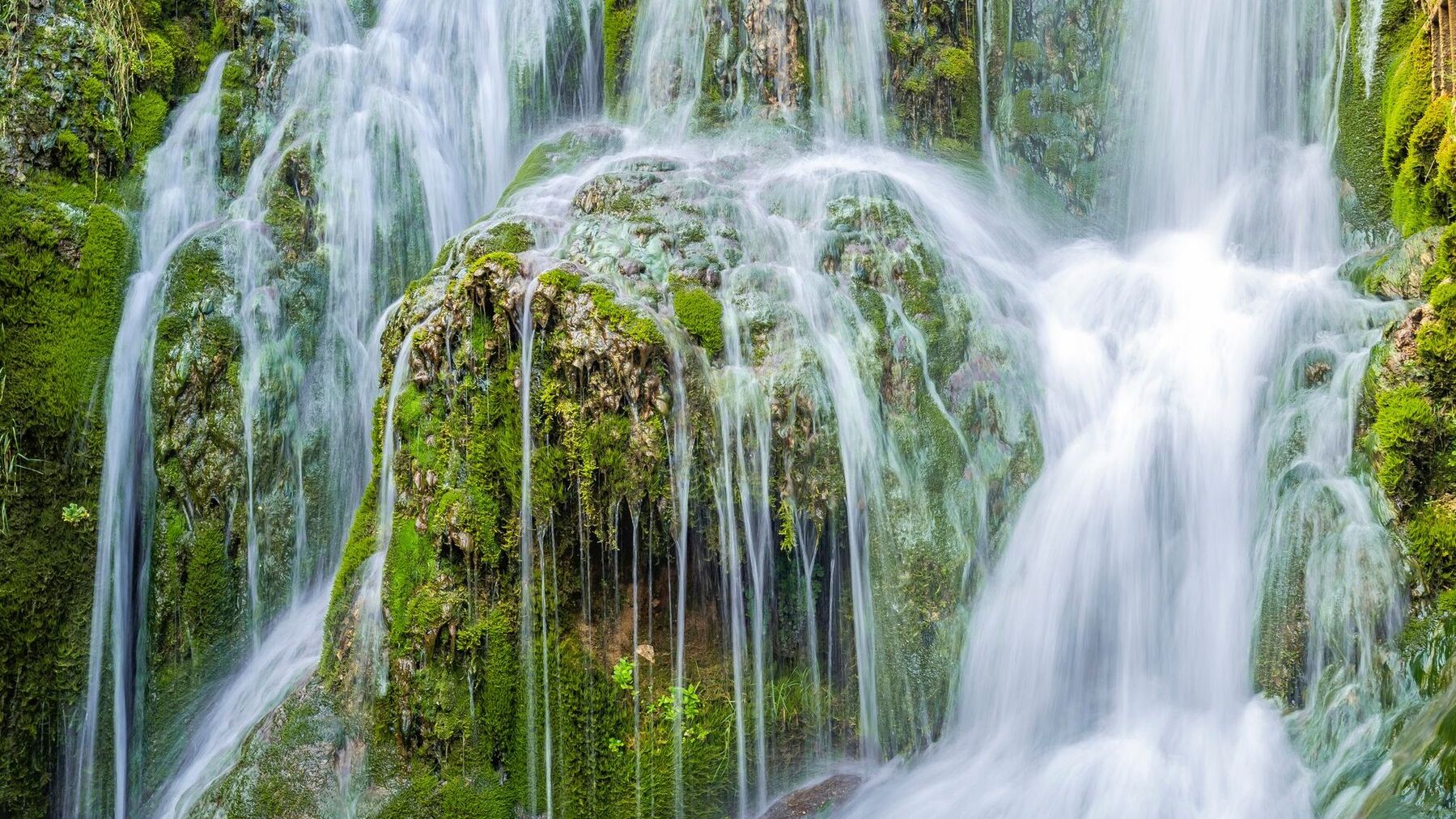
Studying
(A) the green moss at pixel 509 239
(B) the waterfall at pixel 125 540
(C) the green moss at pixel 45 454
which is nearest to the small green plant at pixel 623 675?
(A) the green moss at pixel 509 239

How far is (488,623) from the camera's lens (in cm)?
630

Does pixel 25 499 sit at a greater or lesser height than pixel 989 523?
greater

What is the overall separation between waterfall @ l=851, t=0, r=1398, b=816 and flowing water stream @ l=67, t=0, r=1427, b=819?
0.07ft

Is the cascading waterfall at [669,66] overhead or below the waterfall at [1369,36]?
overhead

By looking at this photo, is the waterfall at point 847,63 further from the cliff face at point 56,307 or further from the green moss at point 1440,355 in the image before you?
the cliff face at point 56,307

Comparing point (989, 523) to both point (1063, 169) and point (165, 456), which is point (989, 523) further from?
point (165, 456)

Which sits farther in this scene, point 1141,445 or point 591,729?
point 1141,445

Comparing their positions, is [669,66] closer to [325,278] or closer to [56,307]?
[325,278]

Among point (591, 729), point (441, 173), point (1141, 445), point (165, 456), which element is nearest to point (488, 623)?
point (591, 729)

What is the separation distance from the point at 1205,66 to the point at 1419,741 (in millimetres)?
7902

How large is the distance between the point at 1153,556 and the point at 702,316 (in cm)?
334

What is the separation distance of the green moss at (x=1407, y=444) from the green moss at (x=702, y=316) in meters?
4.02

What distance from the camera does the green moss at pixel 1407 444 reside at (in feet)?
19.6

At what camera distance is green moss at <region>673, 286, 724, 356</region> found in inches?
274
